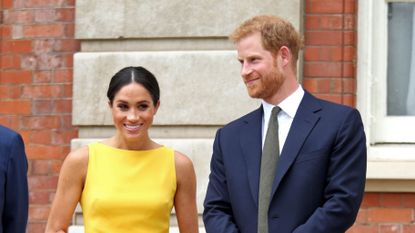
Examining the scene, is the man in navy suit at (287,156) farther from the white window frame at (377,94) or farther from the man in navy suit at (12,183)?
the white window frame at (377,94)

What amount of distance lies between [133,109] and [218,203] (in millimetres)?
575

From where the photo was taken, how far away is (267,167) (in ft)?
13.8

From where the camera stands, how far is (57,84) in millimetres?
6445

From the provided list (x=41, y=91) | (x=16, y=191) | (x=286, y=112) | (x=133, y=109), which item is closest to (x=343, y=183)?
(x=286, y=112)

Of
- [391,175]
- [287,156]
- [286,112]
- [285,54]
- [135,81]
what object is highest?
[285,54]

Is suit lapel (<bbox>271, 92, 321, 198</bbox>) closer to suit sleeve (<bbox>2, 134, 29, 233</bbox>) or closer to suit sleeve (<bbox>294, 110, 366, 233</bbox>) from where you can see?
suit sleeve (<bbox>294, 110, 366, 233</bbox>)

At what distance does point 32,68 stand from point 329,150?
285 centimetres

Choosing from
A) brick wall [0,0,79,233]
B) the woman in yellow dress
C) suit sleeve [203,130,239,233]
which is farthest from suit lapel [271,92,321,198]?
brick wall [0,0,79,233]

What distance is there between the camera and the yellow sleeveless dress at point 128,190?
4520mm

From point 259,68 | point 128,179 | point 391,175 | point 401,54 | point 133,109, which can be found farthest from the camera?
point 401,54

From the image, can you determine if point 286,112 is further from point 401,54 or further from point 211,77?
point 401,54

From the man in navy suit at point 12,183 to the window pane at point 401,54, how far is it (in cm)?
306

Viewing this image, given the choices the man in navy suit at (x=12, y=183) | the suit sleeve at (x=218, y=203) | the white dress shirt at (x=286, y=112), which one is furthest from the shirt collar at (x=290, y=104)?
the man in navy suit at (x=12, y=183)

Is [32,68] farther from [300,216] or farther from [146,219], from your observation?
[300,216]
